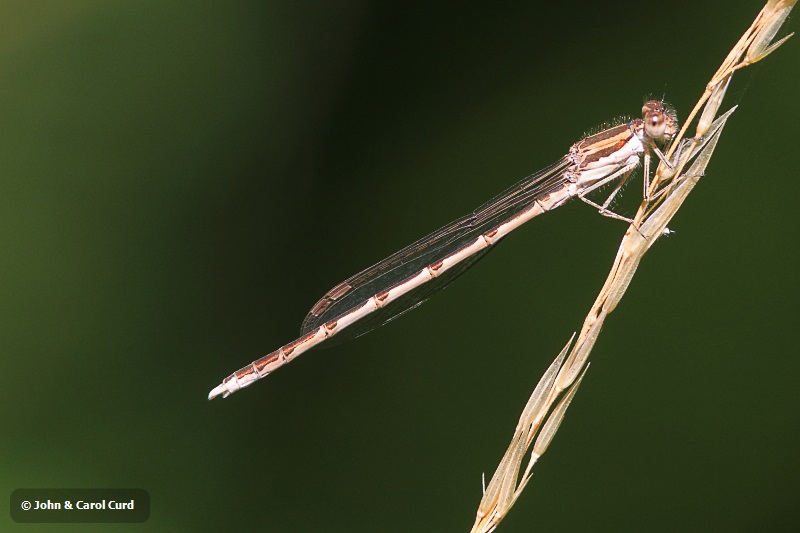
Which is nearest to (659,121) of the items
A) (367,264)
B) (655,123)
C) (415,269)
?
(655,123)

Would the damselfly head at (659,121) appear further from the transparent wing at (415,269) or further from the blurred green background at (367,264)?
the blurred green background at (367,264)

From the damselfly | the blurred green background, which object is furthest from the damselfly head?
the blurred green background

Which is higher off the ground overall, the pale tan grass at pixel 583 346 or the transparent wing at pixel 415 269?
the transparent wing at pixel 415 269

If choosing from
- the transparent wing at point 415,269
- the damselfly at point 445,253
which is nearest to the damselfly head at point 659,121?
the damselfly at point 445,253

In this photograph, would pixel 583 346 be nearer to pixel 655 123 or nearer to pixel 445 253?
pixel 655 123

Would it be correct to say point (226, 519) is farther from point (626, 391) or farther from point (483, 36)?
point (483, 36)
